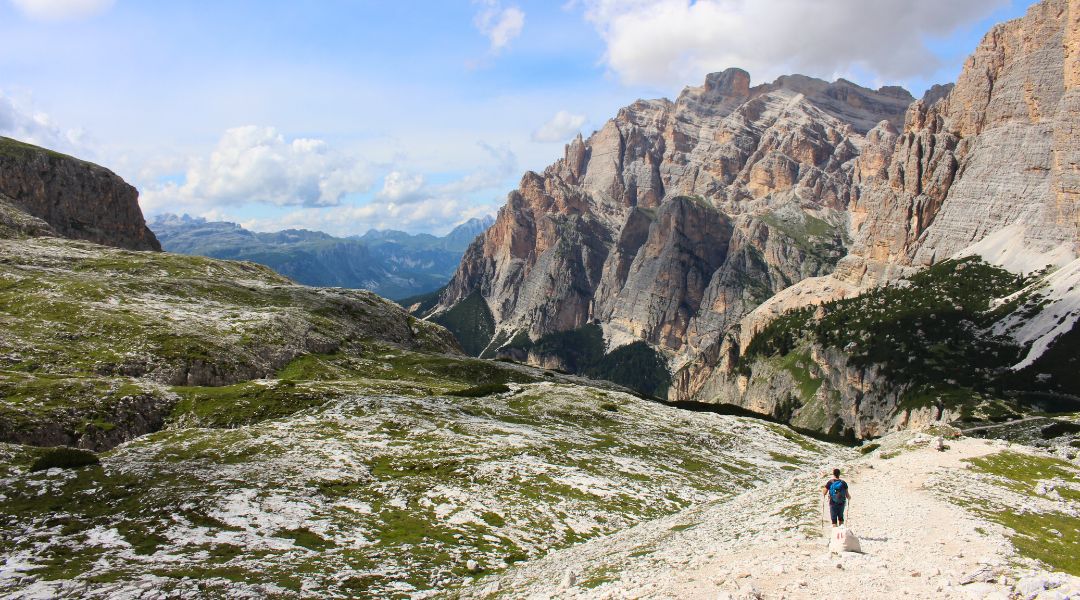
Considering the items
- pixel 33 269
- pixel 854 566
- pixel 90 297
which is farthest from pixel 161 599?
pixel 33 269

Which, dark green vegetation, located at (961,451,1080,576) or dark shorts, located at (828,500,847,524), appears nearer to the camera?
dark green vegetation, located at (961,451,1080,576)

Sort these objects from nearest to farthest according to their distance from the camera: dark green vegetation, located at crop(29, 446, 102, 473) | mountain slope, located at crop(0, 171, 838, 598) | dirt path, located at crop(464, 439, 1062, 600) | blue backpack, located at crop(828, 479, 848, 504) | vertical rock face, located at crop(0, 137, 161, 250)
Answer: dirt path, located at crop(464, 439, 1062, 600)
blue backpack, located at crop(828, 479, 848, 504)
mountain slope, located at crop(0, 171, 838, 598)
dark green vegetation, located at crop(29, 446, 102, 473)
vertical rock face, located at crop(0, 137, 161, 250)

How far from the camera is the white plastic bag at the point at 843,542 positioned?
72.7ft

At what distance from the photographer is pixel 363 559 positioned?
29.1 meters

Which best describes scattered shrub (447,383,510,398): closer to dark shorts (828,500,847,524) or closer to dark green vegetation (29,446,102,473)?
dark green vegetation (29,446,102,473)

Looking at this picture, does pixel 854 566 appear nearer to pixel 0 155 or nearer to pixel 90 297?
pixel 90 297

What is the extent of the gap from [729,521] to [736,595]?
52.2 ft

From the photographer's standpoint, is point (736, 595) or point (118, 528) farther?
point (118, 528)

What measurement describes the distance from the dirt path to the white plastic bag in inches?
14.6

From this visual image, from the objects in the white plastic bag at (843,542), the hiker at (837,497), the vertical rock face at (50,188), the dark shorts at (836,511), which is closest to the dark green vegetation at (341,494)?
the dark shorts at (836,511)

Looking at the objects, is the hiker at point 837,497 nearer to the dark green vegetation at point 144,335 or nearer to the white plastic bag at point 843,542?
the white plastic bag at point 843,542

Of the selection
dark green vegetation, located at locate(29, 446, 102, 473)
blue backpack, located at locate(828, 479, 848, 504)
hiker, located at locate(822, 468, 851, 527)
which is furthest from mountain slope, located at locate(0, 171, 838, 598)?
blue backpack, located at locate(828, 479, 848, 504)

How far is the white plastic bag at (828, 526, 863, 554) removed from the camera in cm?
2216

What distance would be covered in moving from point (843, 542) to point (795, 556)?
5.84 ft
